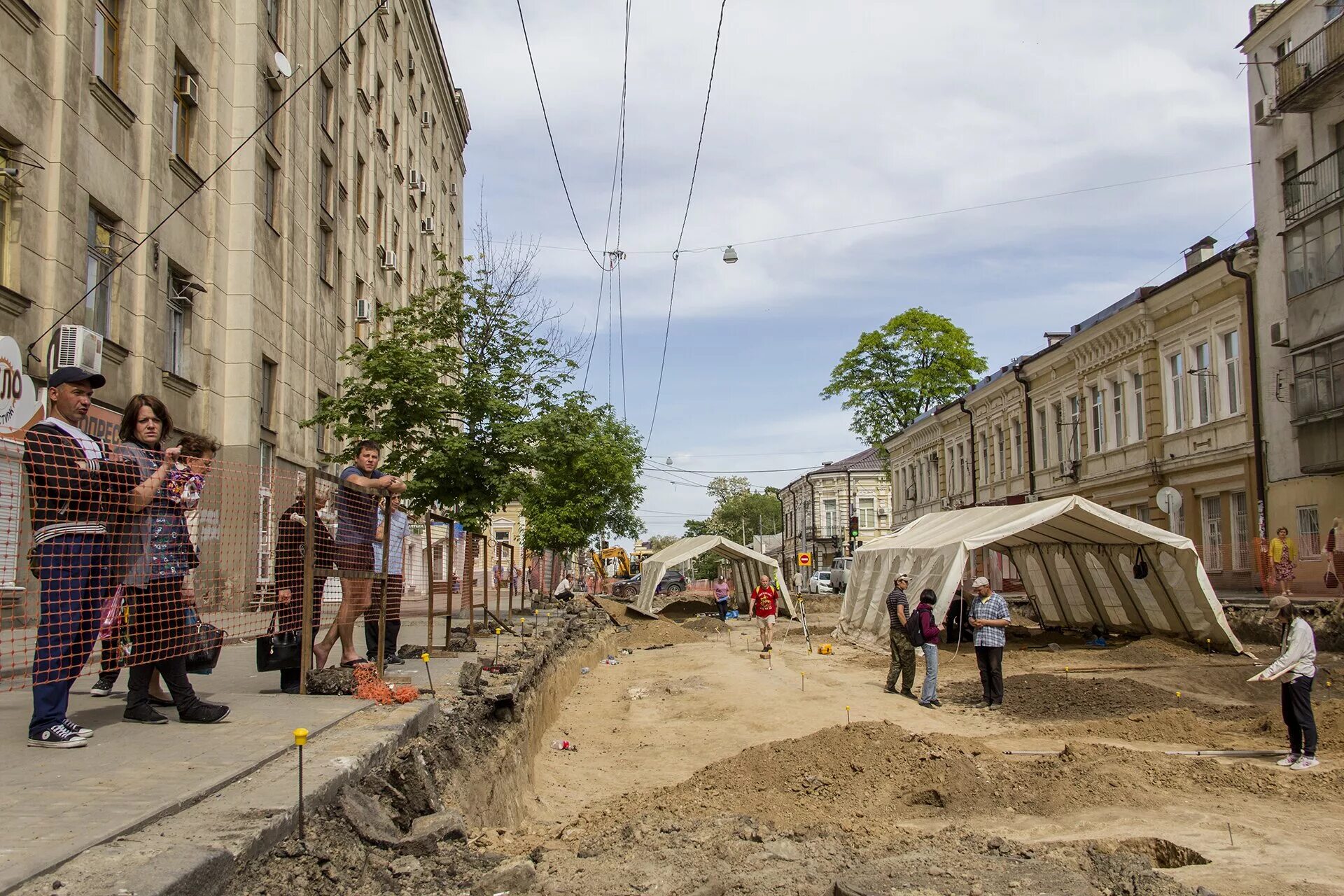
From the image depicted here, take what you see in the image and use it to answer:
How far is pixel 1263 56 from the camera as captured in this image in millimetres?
25281

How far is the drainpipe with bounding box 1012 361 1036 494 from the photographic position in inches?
1473

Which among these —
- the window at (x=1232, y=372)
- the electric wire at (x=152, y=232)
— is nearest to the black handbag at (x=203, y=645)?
the electric wire at (x=152, y=232)

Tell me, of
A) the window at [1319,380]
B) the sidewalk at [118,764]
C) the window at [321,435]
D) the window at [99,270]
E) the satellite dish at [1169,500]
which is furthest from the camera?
the window at [321,435]

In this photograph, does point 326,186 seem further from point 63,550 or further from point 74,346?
point 63,550

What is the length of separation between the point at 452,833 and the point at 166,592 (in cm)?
233

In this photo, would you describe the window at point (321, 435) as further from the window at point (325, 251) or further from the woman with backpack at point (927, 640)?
the woman with backpack at point (927, 640)

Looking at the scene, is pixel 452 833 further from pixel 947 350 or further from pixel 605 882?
pixel 947 350

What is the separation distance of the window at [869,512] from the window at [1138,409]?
48.4m

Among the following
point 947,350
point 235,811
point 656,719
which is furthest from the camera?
point 947,350

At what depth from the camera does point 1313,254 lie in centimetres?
2236

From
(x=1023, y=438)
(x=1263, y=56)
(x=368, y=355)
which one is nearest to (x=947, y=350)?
(x=1023, y=438)

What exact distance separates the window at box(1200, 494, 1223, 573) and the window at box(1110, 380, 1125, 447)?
4.27 m

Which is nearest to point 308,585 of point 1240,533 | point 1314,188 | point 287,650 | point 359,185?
point 287,650

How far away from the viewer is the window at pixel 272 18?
21.2 metres
